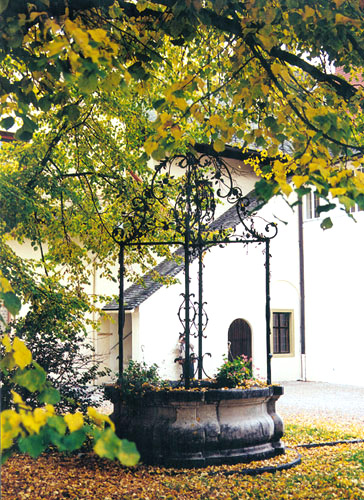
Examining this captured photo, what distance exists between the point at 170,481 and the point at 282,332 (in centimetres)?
1442

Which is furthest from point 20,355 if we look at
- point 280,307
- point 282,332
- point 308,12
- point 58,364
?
point 282,332

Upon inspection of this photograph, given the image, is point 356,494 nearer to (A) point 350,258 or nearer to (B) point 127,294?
(B) point 127,294

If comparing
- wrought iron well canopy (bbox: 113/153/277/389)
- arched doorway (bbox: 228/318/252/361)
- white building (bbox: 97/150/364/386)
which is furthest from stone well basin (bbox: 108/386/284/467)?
arched doorway (bbox: 228/318/252/361)

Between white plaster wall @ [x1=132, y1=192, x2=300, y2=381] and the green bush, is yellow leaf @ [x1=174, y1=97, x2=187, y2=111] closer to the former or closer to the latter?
the green bush

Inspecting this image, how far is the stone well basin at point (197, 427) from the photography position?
22.5 ft

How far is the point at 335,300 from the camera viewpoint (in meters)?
19.3

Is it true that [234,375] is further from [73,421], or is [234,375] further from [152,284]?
[152,284]

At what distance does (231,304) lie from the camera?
18453 mm

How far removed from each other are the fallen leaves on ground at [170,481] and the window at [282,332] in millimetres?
12365

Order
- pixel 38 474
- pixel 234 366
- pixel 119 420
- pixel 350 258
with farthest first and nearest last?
pixel 350 258 < pixel 234 366 < pixel 119 420 < pixel 38 474

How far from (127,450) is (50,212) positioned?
6.33 metres

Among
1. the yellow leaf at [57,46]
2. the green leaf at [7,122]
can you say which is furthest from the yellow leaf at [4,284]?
the green leaf at [7,122]

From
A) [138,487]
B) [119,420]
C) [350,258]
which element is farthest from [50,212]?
[350,258]

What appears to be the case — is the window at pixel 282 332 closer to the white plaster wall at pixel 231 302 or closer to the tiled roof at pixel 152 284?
the white plaster wall at pixel 231 302
